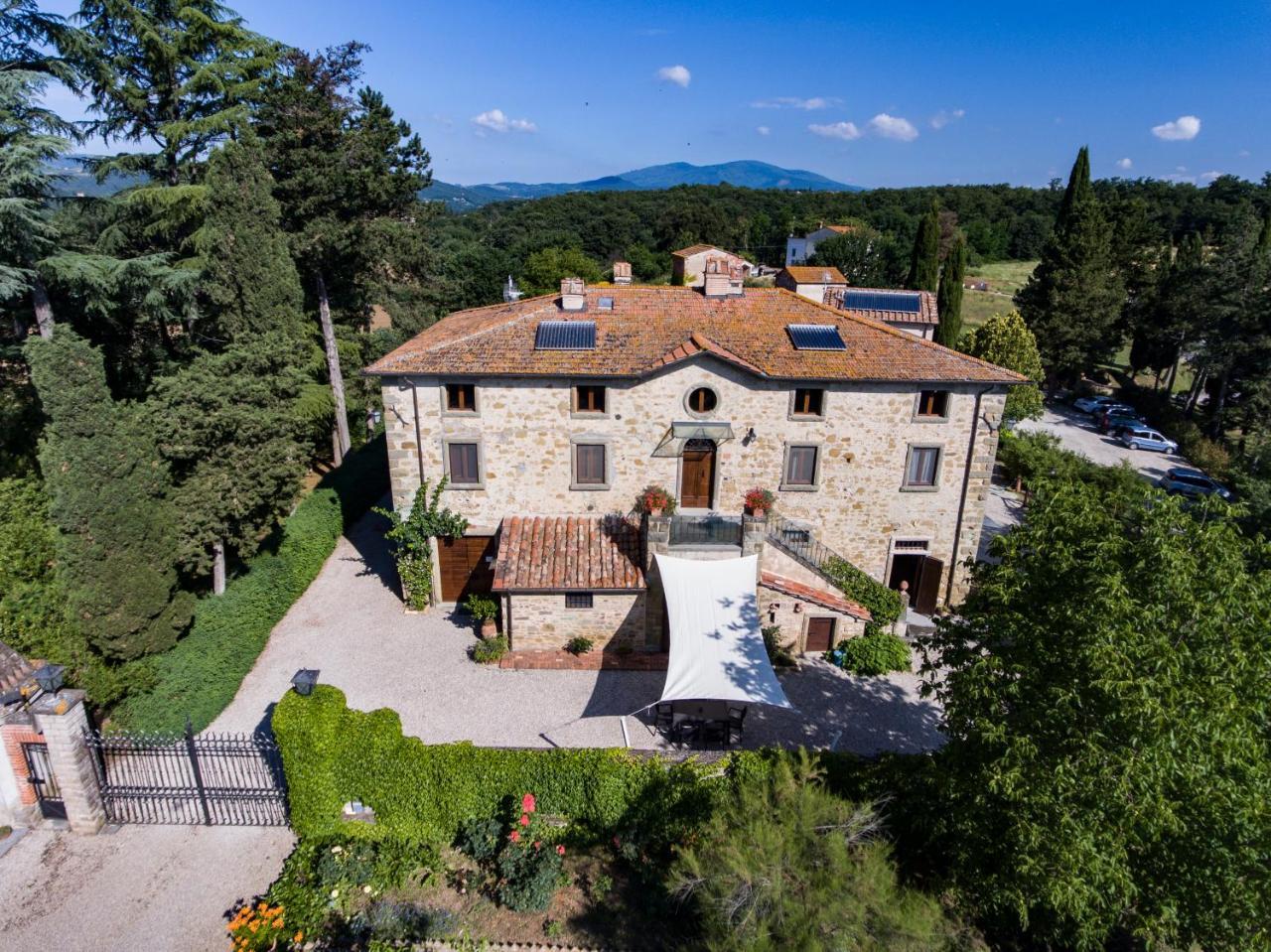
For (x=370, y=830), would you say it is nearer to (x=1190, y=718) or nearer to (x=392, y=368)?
(x=392, y=368)

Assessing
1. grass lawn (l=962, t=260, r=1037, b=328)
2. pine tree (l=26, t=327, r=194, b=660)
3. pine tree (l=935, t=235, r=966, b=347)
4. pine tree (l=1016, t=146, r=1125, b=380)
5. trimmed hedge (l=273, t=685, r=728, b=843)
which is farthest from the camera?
grass lawn (l=962, t=260, r=1037, b=328)

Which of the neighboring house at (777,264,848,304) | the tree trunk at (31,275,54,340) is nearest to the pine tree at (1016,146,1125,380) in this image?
the neighboring house at (777,264,848,304)

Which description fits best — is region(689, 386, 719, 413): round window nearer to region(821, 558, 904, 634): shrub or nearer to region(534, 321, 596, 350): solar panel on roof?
region(534, 321, 596, 350): solar panel on roof

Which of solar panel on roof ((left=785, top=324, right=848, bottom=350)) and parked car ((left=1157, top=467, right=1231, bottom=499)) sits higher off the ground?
solar panel on roof ((left=785, top=324, right=848, bottom=350))

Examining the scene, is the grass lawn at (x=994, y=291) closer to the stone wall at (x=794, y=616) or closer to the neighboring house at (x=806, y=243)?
the neighboring house at (x=806, y=243)

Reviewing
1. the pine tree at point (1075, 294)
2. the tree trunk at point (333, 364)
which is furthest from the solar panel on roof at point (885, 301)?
the tree trunk at point (333, 364)

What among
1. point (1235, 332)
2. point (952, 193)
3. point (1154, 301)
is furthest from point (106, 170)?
point (952, 193)
